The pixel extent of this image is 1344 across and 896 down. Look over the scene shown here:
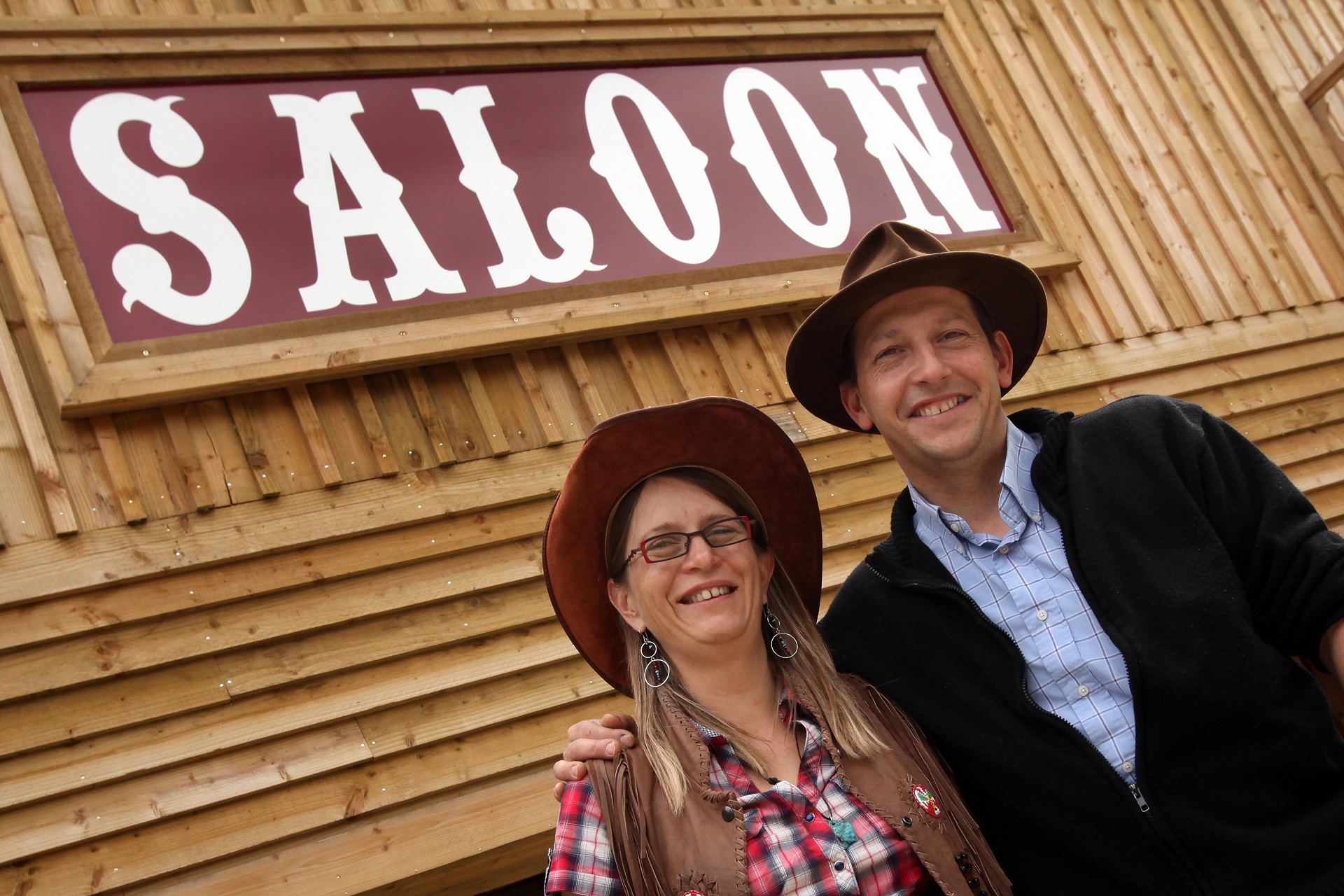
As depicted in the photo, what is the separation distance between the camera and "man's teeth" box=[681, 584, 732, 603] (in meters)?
2.06

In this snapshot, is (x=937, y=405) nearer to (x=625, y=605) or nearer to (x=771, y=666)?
(x=771, y=666)

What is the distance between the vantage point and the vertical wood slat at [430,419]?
3477 millimetres

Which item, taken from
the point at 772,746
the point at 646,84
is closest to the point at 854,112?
the point at 646,84

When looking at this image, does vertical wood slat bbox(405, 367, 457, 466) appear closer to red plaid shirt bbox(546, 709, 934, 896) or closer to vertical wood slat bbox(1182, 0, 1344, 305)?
red plaid shirt bbox(546, 709, 934, 896)

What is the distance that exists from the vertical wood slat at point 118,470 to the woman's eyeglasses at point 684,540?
1728 millimetres

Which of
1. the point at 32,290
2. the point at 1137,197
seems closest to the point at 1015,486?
the point at 32,290

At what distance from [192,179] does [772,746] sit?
2.62 m

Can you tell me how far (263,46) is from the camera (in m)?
3.66

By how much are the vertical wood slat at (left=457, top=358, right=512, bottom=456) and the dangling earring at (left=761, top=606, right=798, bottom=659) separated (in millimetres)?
1558

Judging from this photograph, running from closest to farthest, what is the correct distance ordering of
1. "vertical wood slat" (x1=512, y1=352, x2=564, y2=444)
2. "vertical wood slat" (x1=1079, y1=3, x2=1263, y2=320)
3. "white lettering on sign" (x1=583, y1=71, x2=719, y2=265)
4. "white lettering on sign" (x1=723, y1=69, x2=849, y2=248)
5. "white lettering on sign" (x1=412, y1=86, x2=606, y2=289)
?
"vertical wood slat" (x1=512, y1=352, x2=564, y2=444) → "white lettering on sign" (x1=412, y1=86, x2=606, y2=289) → "white lettering on sign" (x1=583, y1=71, x2=719, y2=265) → "white lettering on sign" (x1=723, y1=69, x2=849, y2=248) → "vertical wood slat" (x1=1079, y1=3, x2=1263, y2=320)

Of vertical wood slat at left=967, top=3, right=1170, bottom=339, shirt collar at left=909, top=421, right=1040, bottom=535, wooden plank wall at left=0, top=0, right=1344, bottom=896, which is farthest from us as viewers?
vertical wood slat at left=967, top=3, right=1170, bottom=339

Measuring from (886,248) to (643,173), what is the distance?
194cm

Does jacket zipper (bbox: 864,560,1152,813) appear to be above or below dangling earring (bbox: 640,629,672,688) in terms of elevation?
below

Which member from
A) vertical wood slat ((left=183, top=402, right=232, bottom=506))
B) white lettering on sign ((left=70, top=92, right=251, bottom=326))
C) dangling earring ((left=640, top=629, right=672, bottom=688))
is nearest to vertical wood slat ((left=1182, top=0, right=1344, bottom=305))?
dangling earring ((left=640, top=629, right=672, bottom=688))
